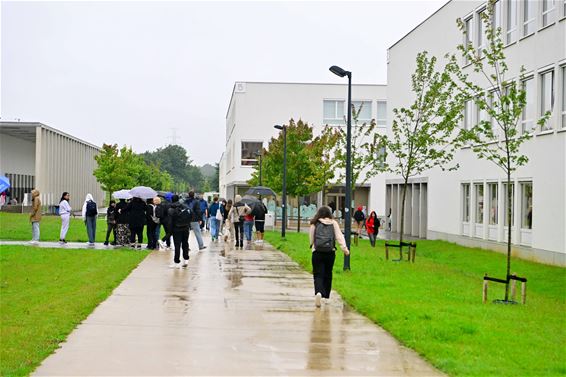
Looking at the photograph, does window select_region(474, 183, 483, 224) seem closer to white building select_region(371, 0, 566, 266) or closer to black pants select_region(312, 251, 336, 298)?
white building select_region(371, 0, 566, 266)

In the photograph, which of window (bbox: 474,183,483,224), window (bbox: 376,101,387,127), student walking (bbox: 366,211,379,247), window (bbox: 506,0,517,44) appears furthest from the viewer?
window (bbox: 376,101,387,127)

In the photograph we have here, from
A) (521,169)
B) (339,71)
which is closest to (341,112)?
(521,169)

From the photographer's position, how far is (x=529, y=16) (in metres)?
29.4

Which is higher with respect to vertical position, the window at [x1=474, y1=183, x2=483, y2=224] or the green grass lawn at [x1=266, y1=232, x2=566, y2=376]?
the window at [x1=474, y1=183, x2=483, y2=224]

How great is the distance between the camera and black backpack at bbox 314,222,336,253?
13.3 meters

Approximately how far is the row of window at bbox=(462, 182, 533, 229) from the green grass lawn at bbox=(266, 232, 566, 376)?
274 inches

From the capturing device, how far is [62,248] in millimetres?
24031

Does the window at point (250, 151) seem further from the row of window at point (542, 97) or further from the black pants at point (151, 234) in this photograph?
the black pants at point (151, 234)

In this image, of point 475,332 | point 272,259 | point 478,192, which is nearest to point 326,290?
point 475,332

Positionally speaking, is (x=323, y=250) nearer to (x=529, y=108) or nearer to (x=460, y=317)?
(x=460, y=317)

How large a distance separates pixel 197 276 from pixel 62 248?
829 centimetres

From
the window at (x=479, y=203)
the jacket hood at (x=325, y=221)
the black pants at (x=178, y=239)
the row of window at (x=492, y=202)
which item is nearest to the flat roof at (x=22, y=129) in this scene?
the row of window at (x=492, y=202)

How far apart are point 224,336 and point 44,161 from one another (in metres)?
60.9

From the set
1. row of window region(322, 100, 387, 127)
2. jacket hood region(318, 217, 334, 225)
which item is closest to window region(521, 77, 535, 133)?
jacket hood region(318, 217, 334, 225)
